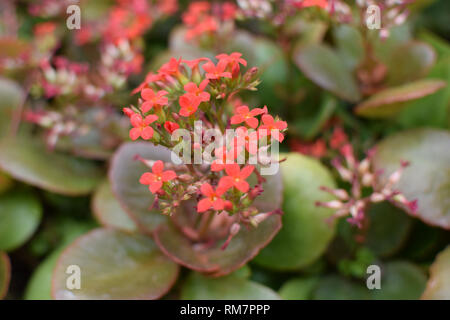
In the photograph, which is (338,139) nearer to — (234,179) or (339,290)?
(339,290)

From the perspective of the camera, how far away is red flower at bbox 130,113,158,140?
83 centimetres

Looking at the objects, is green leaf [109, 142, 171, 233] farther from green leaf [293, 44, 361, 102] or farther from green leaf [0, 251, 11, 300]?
green leaf [293, 44, 361, 102]

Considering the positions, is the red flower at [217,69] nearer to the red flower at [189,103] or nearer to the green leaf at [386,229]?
the red flower at [189,103]

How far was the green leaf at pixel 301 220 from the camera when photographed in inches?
46.2

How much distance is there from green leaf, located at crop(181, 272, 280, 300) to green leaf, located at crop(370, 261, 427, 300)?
0.33 m

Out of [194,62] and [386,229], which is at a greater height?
[194,62]

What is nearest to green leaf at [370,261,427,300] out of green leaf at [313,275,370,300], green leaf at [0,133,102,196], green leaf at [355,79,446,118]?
green leaf at [313,275,370,300]

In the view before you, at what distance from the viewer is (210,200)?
822 millimetres

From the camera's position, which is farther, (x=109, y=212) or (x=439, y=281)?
(x=109, y=212)

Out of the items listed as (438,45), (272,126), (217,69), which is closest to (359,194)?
(272,126)

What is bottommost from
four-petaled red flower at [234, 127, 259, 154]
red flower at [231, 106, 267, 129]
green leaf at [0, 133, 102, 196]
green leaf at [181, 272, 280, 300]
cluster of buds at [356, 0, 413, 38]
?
green leaf at [181, 272, 280, 300]

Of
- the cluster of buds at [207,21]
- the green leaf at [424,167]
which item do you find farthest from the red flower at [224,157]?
the cluster of buds at [207,21]

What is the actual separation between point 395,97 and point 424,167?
217mm

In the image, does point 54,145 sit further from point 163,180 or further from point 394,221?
point 394,221
